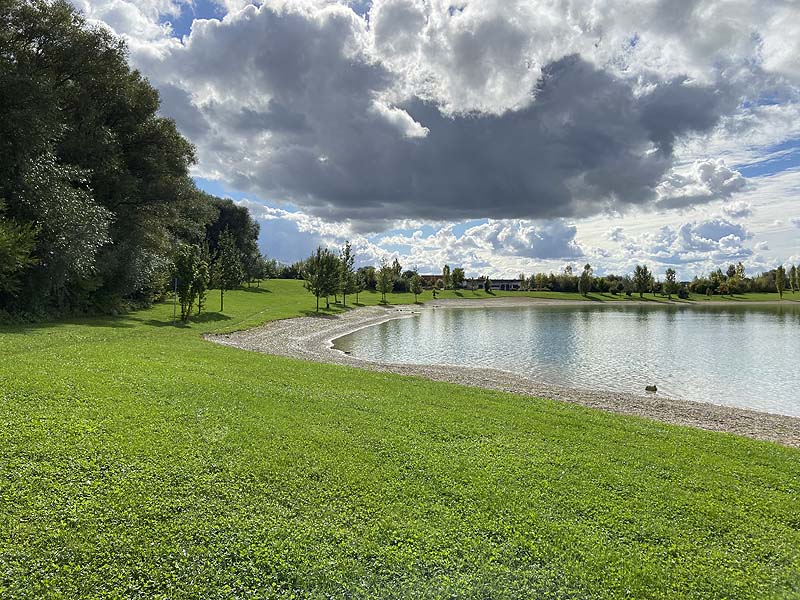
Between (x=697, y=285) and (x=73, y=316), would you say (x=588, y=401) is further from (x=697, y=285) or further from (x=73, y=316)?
(x=697, y=285)

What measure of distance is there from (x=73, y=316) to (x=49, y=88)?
13.6 m

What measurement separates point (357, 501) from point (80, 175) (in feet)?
96.2

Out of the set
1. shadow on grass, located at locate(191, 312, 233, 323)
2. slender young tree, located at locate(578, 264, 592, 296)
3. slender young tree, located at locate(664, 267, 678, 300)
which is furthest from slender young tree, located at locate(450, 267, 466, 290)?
shadow on grass, located at locate(191, 312, 233, 323)

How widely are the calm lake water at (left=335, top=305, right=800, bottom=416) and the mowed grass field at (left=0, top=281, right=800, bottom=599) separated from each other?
47.8 ft

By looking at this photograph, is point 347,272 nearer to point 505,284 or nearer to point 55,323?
point 55,323

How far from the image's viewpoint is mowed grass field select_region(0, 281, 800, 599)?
5.31m

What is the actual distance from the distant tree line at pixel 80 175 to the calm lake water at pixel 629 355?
17.2 m

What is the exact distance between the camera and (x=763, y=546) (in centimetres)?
623

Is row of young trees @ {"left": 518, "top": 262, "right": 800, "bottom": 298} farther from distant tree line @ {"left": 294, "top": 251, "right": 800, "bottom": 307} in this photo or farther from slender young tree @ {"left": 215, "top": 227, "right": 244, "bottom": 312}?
slender young tree @ {"left": 215, "top": 227, "right": 244, "bottom": 312}

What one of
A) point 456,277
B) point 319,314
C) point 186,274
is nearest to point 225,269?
point 319,314

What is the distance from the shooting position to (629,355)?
3556 centimetres

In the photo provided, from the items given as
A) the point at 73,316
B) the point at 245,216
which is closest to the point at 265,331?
the point at 73,316

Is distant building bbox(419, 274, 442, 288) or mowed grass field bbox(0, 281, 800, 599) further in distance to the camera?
distant building bbox(419, 274, 442, 288)

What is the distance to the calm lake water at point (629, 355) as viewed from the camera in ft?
79.7
